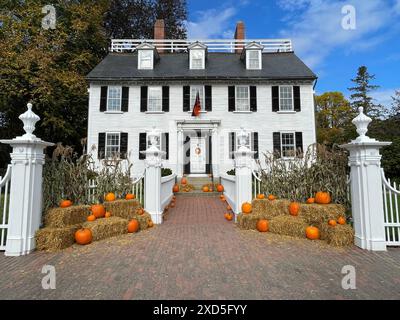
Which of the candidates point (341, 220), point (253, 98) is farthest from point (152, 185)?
point (253, 98)

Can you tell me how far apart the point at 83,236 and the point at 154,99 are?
1163 cm

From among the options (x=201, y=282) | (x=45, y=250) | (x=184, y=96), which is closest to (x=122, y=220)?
(x=45, y=250)

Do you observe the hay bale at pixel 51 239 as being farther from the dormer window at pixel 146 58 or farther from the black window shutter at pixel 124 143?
the dormer window at pixel 146 58

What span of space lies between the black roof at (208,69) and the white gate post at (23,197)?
11.5m

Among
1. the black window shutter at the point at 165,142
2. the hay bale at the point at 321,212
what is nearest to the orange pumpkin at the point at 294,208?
the hay bale at the point at 321,212

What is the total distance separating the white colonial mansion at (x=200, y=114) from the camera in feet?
48.3

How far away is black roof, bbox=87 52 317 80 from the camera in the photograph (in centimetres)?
1491

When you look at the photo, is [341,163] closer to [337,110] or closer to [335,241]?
[335,241]

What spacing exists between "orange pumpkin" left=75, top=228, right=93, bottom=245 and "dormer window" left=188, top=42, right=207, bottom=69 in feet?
44.9

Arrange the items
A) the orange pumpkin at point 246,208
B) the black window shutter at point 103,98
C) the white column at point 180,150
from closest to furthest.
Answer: the orange pumpkin at point 246,208 → the white column at point 180,150 → the black window shutter at point 103,98

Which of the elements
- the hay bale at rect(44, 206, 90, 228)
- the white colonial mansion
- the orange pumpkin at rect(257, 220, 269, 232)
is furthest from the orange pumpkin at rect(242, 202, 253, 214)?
the white colonial mansion

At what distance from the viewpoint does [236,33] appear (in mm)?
19172

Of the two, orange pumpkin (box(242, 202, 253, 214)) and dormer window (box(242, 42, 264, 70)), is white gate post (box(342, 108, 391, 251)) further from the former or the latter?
dormer window (box(242, 42, 264, 70))
